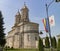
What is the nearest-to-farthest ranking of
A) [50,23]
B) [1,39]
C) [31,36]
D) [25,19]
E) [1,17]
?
[50,23] → [1,39] → [1,17] → [31,36] → [25,19]

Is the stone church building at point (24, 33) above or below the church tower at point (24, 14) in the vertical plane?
below

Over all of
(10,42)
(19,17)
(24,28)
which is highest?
(19,17)

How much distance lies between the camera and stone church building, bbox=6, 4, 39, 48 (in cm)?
6238

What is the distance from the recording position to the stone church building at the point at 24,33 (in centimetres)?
6238

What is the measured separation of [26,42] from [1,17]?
1536 centimetres

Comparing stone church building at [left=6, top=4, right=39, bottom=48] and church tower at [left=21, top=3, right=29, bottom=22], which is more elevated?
church tower at [left=21, top=3, right=29, bottom=22]

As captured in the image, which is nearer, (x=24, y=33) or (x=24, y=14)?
(x=24, y=33)

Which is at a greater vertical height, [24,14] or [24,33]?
[24,14]

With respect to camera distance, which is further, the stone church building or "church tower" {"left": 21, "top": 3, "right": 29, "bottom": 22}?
"church tower" {"left": 21, "top": 3, "right": 29, "bottom": 22}

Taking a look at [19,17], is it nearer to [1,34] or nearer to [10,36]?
[10,36]

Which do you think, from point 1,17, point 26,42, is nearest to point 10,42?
point 26,42

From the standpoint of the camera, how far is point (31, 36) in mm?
62219

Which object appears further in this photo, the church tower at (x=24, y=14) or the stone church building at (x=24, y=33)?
the church tower at (x=24, y=14)

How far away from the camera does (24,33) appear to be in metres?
64.1
